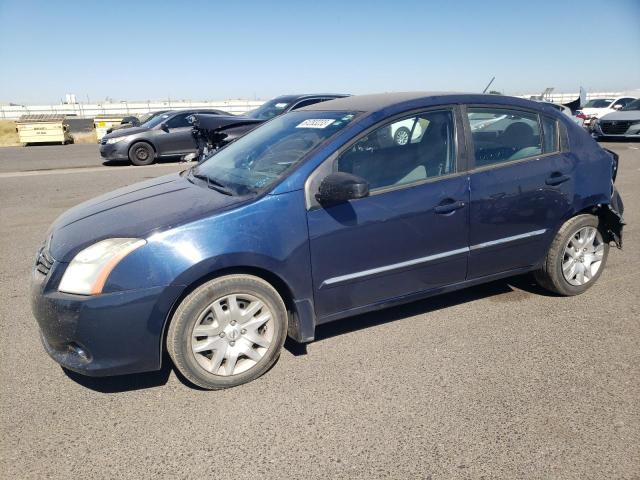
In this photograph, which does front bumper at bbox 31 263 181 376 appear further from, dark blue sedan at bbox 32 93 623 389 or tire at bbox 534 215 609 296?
tire at bbox 534 215 609 296

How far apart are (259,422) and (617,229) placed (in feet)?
11.1

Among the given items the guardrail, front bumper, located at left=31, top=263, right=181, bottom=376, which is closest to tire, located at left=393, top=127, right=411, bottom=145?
front bumper, located at left=31, top=263, right=181, bottom=376

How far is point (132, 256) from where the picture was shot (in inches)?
102

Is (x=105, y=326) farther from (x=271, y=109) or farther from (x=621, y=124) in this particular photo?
(x=621, y=124)

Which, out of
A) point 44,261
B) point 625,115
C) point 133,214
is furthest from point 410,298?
point 625,115

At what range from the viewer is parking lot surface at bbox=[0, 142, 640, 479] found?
2.27m

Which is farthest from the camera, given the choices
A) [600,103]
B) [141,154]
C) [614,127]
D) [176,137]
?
[600,103]

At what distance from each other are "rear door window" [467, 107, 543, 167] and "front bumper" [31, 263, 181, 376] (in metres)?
2.32

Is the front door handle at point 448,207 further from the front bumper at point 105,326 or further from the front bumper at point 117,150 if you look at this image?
the front bumper at point 117,150

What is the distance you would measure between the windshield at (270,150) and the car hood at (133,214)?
0.22 m

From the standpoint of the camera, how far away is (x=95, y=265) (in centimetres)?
261

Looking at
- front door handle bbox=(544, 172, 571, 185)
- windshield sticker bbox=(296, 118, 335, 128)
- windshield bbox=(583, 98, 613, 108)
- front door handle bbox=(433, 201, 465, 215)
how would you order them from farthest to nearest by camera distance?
windshield bbox=(583, 98, 613, 108) → front door handle bbox=(544, 172, 571, 185) → windshield sticker bbox=(296, 118, 335, 128) → front door handle bbox=(433, 201, 465, 215)

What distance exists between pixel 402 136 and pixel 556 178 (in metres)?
1.31

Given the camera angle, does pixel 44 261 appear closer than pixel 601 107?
Yes
